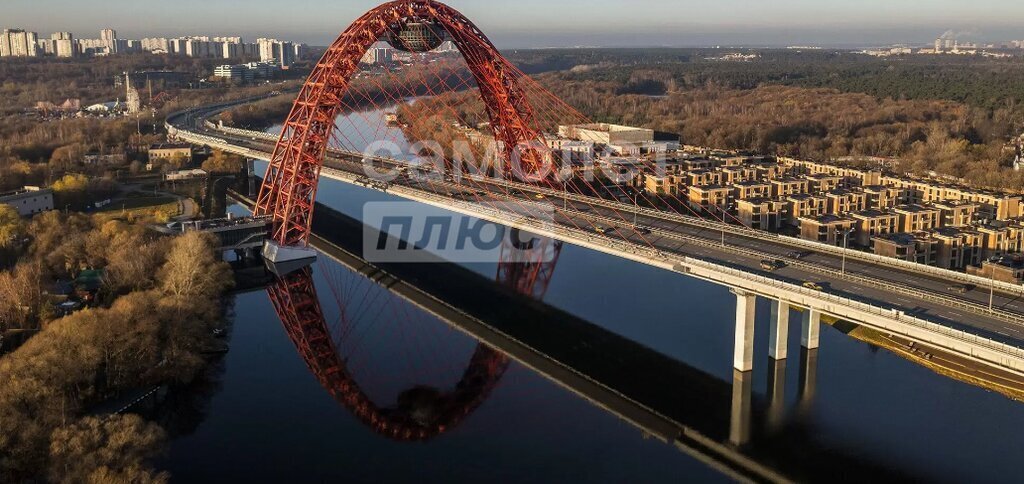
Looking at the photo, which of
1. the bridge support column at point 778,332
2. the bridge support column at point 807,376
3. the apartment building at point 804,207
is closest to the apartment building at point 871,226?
the apartment building at point 804,207

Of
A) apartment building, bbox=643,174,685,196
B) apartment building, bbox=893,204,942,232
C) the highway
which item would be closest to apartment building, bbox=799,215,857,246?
Answer: apartment building, bbox=893,204,942,232

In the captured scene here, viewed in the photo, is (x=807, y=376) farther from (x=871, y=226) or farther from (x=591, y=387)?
(x=871, y=226)

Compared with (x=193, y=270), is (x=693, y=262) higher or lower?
higher

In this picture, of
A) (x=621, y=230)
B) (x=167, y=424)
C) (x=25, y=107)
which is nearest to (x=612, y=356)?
(x=621, y=230)

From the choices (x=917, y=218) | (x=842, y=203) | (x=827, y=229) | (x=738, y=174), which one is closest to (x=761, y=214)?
(x=827, y=229)

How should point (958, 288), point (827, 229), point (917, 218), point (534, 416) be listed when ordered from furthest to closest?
point (917, 218)
point (827, 229)
point (958, 288)
point (534, 416)

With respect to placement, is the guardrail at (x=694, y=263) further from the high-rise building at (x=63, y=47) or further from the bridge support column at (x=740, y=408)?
the high-rise building at (x=63, y=47)
